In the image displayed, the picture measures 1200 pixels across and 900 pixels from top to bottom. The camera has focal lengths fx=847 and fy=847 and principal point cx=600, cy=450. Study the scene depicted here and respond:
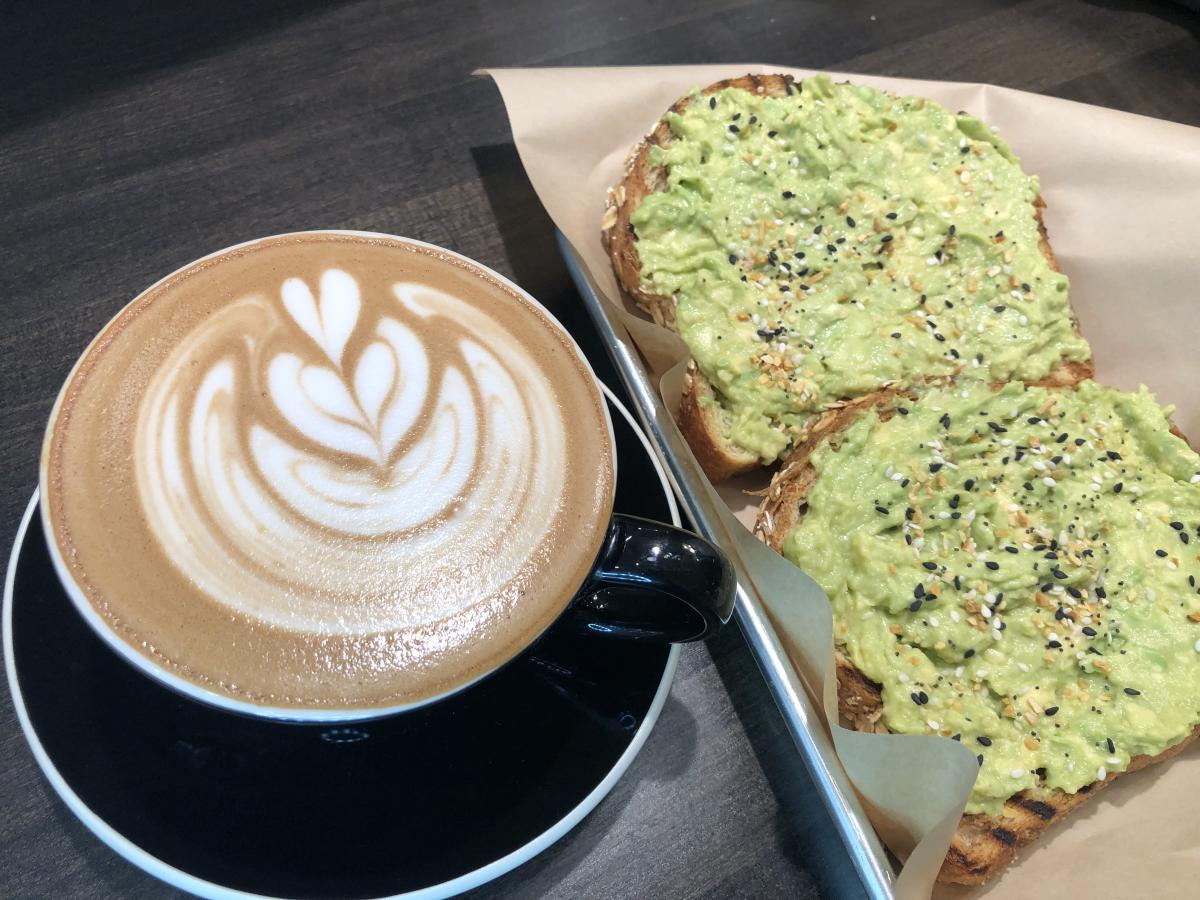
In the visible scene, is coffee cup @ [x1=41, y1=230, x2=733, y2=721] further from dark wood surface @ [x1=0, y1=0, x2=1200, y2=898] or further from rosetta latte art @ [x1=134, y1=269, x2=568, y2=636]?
dark wood surface @ [x1=0, y1=0, x2=1200, y2=898]

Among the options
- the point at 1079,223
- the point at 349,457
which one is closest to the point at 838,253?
the point at 1079,223

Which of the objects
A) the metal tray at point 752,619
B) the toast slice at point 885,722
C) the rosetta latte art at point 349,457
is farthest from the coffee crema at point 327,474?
the toast slice at point 885,722

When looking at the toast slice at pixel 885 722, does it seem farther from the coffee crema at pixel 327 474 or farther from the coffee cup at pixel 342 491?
the coffee crema at pixel 327 474

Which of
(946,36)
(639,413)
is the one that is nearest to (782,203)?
(639,413)

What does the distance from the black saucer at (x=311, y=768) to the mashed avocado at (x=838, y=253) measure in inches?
24.8

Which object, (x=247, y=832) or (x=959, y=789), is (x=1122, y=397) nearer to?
(x=959, y=789)

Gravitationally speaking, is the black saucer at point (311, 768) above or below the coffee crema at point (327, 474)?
below

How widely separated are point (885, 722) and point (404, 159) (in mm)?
1406

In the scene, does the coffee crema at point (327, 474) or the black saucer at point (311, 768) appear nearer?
the coffee crema at point (327, 474)

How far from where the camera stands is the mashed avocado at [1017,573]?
120cm

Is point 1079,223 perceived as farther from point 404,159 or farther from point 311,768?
point 311,768

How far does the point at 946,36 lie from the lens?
215 cm

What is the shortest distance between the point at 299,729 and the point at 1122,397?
4.62 feet

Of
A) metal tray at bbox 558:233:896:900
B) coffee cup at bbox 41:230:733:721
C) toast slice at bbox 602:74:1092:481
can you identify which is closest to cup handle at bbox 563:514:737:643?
coffee cup at bbox 41:230:733:721
